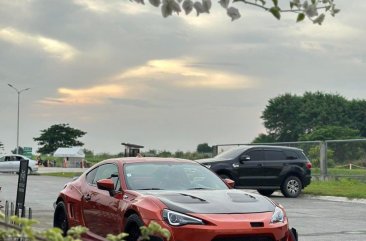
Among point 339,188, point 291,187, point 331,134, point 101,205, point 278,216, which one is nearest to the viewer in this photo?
point 278,216

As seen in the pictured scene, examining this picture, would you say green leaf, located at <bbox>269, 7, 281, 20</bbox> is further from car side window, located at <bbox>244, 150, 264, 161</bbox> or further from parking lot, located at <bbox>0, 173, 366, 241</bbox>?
car side window, located at <bbox>244, 150, 264, 161</bbox>

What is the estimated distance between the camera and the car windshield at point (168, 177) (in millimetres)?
8648

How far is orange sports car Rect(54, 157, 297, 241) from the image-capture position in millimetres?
7309

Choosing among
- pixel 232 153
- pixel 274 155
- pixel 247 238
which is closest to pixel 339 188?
pixel 274 155

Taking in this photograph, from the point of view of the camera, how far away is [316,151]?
29.4m

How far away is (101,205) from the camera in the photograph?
28.9 feet

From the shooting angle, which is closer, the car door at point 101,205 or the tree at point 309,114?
the car door at point 101,205

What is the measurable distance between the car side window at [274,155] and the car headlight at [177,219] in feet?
51.5

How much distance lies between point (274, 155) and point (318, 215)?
22.2 feet

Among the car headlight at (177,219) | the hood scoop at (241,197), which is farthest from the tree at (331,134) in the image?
the car headlight at (177,219)

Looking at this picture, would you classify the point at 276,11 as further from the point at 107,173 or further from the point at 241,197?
the point at 107,173

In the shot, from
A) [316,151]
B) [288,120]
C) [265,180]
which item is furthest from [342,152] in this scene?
[288,120]

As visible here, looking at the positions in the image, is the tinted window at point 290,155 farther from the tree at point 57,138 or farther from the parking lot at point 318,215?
the tree at point 57,138

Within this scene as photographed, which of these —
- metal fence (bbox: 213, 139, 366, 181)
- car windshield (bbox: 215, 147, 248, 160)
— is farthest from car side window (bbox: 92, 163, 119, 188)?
metal fence (bbox: 213, 139, 366, 181)
